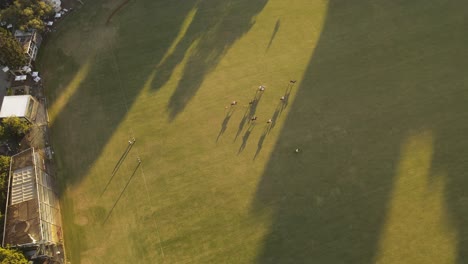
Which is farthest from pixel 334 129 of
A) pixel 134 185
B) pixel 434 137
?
pixel 134 185

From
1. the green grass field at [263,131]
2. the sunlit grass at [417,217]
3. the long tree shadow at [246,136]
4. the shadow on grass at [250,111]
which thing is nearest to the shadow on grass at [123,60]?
the green grass field at [263,131]

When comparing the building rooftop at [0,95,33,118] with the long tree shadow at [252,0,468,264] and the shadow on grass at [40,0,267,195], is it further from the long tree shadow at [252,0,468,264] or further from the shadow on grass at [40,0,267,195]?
the long tree shadow at [252,0,468,264]

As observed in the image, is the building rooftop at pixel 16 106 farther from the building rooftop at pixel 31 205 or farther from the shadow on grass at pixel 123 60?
the building rooftop at pixel 31 205

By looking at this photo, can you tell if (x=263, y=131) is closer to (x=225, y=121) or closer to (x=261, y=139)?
(x=261, y=139)

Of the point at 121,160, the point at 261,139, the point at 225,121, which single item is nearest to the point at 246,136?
the point at 261,139

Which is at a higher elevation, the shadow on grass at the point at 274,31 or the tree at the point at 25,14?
the tree at the point at 25,14

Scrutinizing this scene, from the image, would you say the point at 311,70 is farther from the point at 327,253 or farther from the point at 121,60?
the point at 121,60
